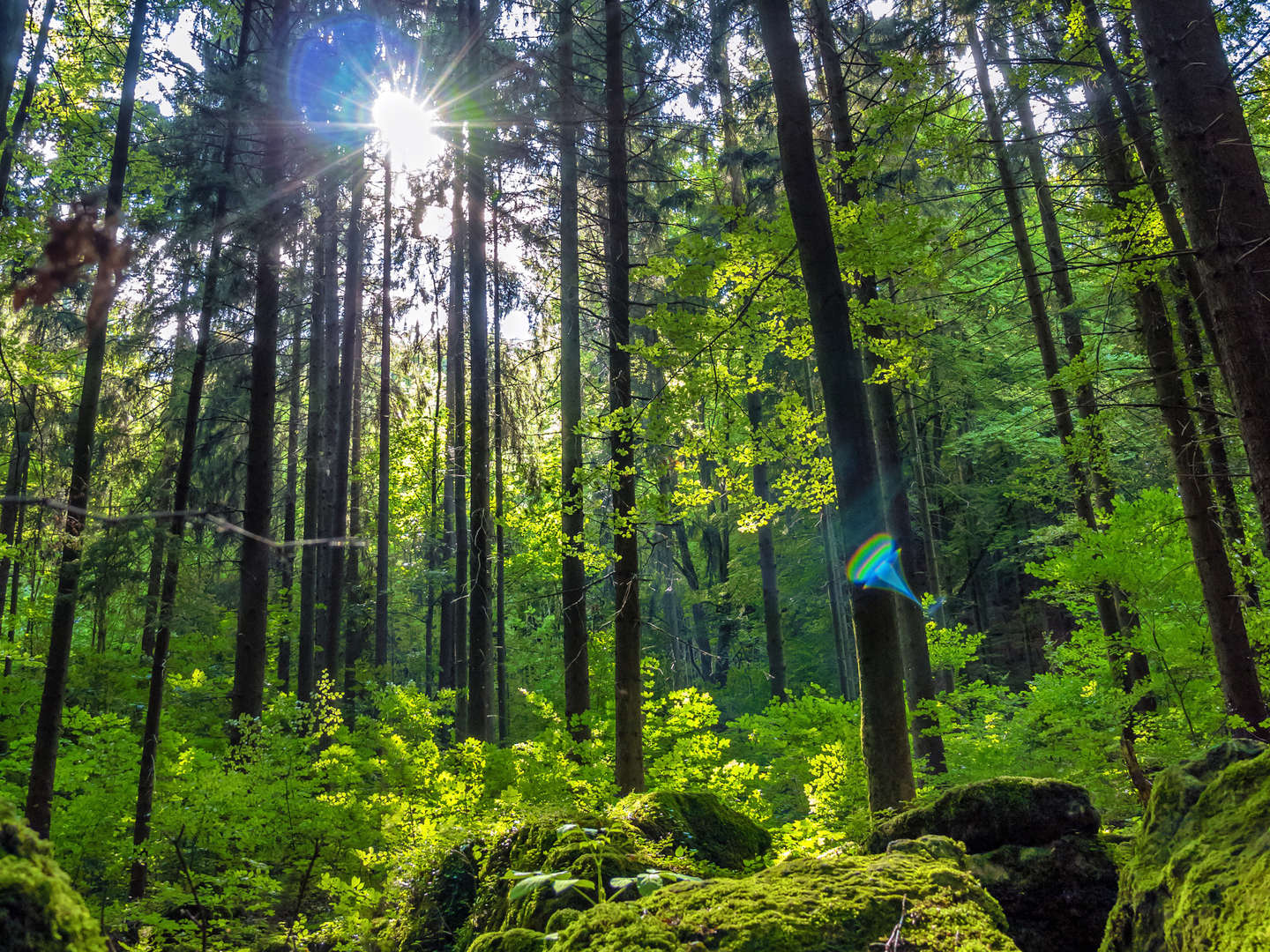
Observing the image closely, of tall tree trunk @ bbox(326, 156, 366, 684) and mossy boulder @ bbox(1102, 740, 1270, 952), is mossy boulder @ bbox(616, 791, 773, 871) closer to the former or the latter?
mossy boulder @ bbox(1102, 740, 1270, 952)

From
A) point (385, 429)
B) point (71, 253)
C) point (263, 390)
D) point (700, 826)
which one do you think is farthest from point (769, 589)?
point (71, 253)

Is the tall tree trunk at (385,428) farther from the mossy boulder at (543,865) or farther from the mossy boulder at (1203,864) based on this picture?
the mossy boulder at (1203,864)

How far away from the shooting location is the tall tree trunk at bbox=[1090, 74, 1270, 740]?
21.4ft

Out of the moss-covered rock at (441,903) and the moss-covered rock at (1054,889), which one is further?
the moss-covered rock at (441,903)

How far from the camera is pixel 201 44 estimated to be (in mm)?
10875

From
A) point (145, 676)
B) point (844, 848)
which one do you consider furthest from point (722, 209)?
point (145, 676)

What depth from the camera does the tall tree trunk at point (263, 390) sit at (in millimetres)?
10523

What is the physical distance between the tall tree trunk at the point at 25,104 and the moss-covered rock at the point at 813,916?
8962 mm

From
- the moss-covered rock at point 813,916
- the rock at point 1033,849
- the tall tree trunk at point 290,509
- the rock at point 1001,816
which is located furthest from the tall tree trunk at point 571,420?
the tall tree trunk at point 290,509

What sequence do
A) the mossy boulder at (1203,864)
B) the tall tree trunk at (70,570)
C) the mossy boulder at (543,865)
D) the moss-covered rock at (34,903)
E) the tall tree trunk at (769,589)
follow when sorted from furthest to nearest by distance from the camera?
the tall tree trunk at (769,589), the tall tree trunk at (70,570), the mossy boulder at (543,865), the mossy boulder at (1203,864), the moss-covered rock at (34,903)

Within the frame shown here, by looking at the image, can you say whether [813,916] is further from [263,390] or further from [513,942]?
[263,390]

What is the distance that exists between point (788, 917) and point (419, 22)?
14.7 m

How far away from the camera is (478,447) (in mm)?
11555

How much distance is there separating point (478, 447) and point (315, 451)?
6.91m
